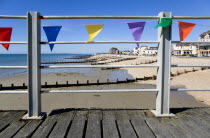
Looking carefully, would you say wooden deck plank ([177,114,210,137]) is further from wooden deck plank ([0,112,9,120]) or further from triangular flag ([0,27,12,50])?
triangular flag ([0,27,12,50])

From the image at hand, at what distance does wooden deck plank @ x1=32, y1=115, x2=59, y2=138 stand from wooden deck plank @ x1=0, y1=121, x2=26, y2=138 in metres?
0.29

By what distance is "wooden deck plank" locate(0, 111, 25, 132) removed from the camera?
2.39m

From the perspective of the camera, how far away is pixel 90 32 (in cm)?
277

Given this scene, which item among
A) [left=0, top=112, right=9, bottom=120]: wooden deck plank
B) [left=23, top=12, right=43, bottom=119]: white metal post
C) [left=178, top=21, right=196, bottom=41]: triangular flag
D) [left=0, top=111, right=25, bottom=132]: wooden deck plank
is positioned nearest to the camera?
[left=0, top=111, right=25, bottom=132]: wooden deck plank

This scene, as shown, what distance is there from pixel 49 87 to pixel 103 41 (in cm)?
1345

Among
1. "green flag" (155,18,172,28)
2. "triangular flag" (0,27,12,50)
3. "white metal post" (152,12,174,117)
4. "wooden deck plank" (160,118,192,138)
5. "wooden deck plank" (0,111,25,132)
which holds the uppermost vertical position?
"green flag" (155,18,172,28)

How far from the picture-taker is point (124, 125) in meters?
2.40

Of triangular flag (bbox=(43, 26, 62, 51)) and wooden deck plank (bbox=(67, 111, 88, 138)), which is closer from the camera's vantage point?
wooden deck plank (bbox=(67, 111, 88, 138))

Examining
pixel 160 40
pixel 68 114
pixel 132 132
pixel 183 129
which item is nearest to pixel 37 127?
pixel 68 114

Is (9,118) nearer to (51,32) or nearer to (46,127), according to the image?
(46,127)

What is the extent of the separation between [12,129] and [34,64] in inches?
38.7

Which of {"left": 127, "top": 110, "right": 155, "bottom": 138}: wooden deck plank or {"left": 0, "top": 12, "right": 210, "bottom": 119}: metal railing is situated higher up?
{"left": 0, "top": 12, "right": 210, "bottom": 119}: metal railing

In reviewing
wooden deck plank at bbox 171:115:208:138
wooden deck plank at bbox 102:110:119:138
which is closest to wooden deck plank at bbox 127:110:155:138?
wooden deck plank at bbox 102:110:119:138

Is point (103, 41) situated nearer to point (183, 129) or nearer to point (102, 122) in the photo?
point (102, 122)
